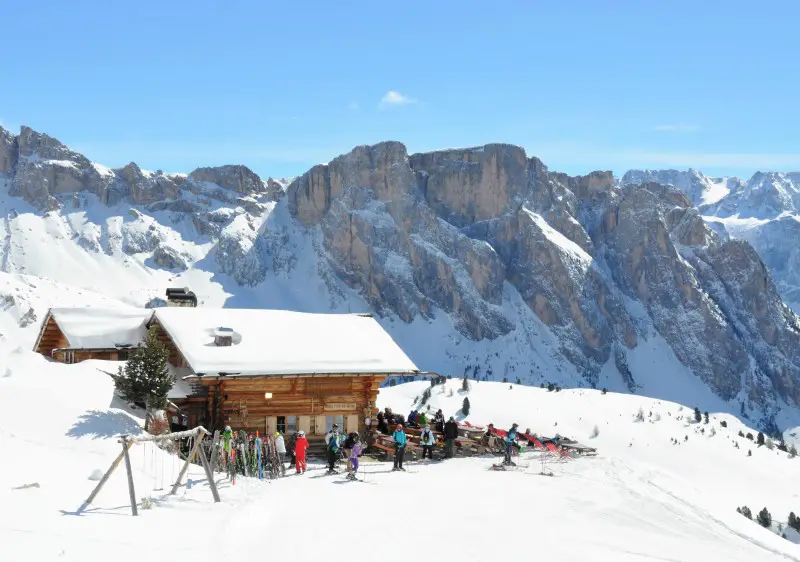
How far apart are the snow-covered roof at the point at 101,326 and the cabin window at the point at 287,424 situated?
240 inches

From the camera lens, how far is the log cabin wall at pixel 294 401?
2739cm

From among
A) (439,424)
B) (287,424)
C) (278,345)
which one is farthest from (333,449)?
(439,424)

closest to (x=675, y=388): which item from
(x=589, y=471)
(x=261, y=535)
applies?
(x=589, y=471)

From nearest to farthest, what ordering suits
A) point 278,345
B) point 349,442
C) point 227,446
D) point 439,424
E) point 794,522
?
point 227,446
point 349,442
point 278,345
point 439,424
point 794,522

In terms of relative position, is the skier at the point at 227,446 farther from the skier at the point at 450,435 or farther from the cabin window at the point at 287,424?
the skier at the point at 450,435

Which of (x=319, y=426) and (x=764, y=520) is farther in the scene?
(x=764, y=520)

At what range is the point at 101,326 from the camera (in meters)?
31.7

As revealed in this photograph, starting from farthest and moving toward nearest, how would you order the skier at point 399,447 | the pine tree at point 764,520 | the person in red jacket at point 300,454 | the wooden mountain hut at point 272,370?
the pine tree at point 764,520 < the wooden mountain hut at point 272,370 < the skier at point 399,447 < the person in red jacket at point 300,454

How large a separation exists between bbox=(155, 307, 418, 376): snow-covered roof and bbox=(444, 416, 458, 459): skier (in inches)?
107

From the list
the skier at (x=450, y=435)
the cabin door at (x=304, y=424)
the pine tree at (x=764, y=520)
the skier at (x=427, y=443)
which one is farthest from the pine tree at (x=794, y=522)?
the cabin door at (x=304, y=424)

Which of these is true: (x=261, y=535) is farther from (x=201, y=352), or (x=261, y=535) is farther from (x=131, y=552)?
(x=201, y=352)

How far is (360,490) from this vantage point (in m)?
19.8

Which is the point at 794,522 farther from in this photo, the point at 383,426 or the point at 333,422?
the point at 333,422

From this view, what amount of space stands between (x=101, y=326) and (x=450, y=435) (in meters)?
14.4
